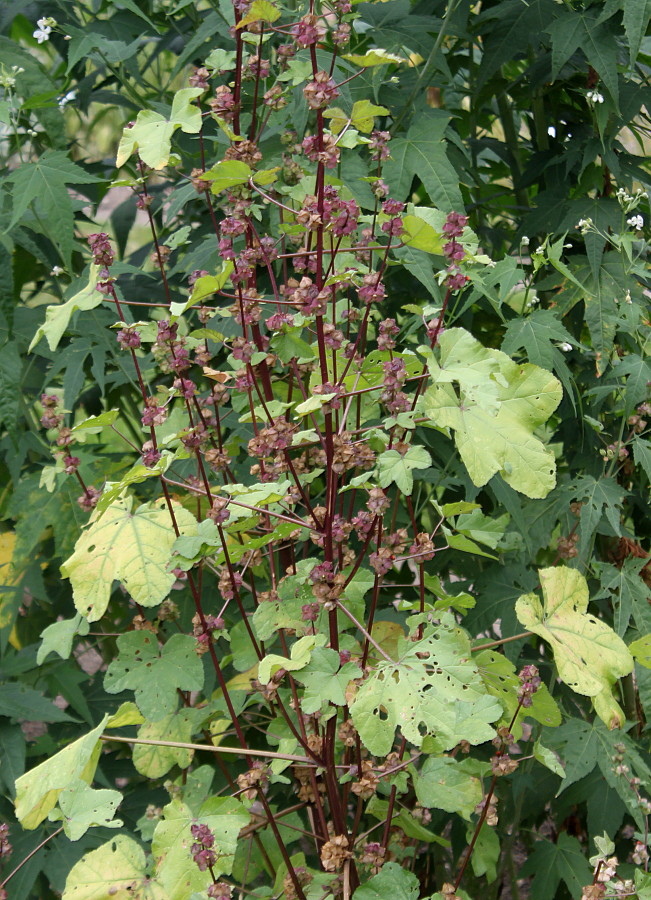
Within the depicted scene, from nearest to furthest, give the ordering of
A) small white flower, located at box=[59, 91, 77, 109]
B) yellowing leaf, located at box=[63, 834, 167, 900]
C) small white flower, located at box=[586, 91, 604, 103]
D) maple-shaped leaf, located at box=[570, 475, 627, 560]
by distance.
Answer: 1. yellowing leaf, located at box=[63, 834, 167, 900]
2. maple-shaped leaf, located at box=[570, 475, 627, 560]
3. small white flower, located at box=[586, 91, 604, 103]
4. small white flower, located at box=[59, 91, 77, 109]

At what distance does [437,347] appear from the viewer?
1331 mm

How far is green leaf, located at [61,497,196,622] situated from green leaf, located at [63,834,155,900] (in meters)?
0.36

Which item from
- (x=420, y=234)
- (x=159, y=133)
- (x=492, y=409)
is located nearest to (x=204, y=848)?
(x=492, y=409)

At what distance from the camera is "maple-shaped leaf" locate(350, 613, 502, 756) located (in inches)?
47.5

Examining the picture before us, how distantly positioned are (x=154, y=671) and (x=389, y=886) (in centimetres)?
49

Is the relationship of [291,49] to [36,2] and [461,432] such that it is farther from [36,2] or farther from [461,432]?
[36,2]

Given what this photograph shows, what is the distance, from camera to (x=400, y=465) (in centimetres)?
124

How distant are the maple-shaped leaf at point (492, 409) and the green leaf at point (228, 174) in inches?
13.4

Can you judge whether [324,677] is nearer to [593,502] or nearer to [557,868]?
[593,502]

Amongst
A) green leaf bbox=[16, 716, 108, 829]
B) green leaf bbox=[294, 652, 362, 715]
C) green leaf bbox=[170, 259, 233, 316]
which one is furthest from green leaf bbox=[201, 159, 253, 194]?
green leaf bbox=[16, 716, 108, 829]

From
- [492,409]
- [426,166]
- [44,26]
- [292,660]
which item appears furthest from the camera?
[44,26]

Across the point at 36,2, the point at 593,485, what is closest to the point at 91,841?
the point at 593,485

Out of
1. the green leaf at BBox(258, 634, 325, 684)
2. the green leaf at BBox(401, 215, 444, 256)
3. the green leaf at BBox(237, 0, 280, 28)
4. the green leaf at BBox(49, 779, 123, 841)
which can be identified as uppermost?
the green leaf at BBox(237, 0, 280, 28)

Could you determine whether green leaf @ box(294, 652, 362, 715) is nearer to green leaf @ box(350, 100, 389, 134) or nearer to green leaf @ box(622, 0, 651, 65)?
green leaf @ box(350, 100, 389, 134)
